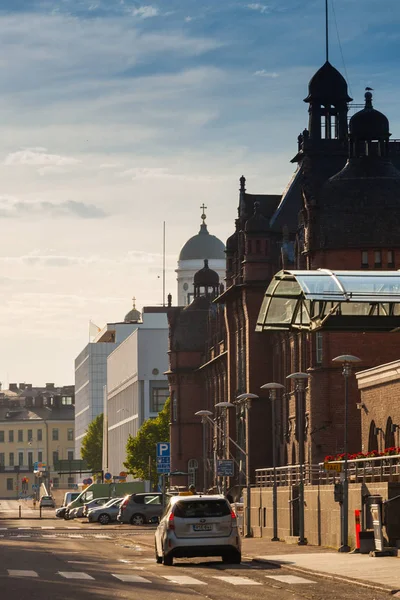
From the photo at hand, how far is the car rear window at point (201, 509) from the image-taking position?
112ft

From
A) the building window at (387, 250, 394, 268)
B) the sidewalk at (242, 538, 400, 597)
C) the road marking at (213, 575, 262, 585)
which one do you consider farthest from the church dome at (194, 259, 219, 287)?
the road marking at (213, 575, 262, 585)

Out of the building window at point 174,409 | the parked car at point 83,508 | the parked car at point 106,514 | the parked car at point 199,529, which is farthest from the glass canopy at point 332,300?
the building window at point 174,409

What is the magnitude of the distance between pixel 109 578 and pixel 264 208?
2596 inches

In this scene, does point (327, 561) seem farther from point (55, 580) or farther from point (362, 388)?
point (362, 388)

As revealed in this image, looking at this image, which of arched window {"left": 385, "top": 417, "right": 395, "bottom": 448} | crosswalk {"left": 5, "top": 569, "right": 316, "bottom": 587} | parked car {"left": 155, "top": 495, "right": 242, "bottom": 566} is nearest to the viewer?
crosswalk {"left": 5, "top": 569, "right": 316, "bottom": 587}

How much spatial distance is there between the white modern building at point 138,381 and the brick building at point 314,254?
143 feet

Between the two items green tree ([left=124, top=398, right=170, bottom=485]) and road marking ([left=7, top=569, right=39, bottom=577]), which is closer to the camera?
road marking ([left=7, top=569, right=39, bottom=577])

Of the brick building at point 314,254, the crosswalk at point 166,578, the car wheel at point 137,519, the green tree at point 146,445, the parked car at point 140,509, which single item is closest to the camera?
the crosswalk at point 166,578

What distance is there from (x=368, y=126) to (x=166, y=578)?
48.6m

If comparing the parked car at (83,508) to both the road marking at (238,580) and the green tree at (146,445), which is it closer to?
the green tree at (146,445)

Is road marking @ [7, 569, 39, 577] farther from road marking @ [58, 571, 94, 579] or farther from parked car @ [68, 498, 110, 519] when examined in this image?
parked car @ [68, 498, 110, 519]

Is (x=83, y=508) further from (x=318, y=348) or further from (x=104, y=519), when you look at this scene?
(x=318, y=348)

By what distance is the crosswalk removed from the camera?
2786 cm

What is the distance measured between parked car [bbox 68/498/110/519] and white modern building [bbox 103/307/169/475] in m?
51.5
